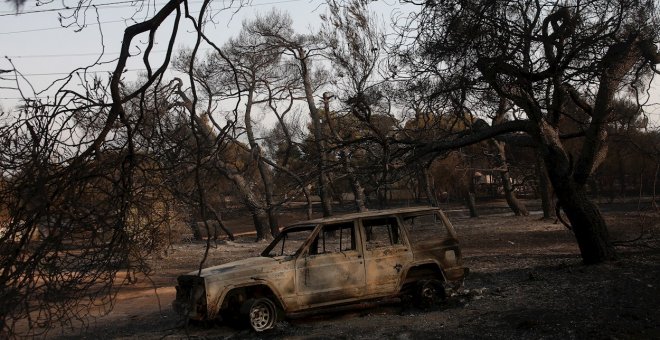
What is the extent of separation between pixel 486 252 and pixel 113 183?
58.2ft

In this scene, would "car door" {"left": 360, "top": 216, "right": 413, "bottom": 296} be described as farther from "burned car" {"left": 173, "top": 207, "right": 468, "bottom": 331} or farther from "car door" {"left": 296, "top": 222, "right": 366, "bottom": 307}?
"car door" {"left": 296, "top": 222, "right": 366, "bottom": 307}

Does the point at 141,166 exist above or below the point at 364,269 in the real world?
above

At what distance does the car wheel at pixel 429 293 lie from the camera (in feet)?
37.8

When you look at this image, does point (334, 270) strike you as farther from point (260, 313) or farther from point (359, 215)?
point (260, 313)

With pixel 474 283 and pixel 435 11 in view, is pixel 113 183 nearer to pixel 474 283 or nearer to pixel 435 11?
pixel 435 11

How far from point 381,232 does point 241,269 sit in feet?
8.83

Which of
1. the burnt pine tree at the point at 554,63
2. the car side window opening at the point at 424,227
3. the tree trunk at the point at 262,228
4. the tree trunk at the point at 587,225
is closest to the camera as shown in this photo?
the burnt pine tree at the point at 554,63

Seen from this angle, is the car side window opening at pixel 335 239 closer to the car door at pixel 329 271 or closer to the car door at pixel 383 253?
the car door at pixel 329 271

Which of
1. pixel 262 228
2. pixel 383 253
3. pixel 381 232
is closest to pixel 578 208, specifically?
pixel 381 232

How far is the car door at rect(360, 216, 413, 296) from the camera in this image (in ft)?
37.3

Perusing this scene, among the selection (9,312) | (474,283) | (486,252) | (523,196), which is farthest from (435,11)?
(523,196)

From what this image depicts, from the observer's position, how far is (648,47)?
501 inches

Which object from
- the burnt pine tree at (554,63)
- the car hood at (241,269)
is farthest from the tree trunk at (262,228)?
the car hood at (241,269)

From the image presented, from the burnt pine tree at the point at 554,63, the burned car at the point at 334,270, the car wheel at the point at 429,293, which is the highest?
the burnt pine tree at the point at 554,63
